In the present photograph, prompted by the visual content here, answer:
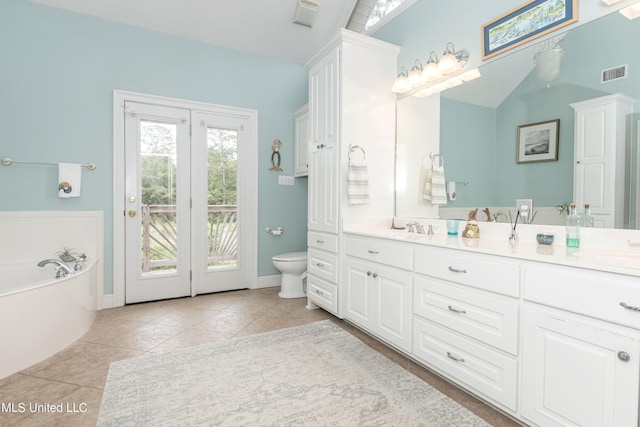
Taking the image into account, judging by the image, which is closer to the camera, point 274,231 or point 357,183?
point 357,183

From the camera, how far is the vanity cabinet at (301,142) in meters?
3.77

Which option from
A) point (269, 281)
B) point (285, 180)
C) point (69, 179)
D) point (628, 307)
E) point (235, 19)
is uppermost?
point (235, 19)

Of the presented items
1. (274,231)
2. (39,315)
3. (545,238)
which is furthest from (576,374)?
(274,231)

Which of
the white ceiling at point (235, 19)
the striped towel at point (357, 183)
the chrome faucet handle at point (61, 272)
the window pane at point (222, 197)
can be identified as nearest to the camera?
the chrome faucet handle at point (61, 272)

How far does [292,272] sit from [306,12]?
2783mm

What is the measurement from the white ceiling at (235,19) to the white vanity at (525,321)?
2.77m

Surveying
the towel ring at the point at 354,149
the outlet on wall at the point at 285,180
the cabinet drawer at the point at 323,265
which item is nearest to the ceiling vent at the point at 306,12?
the outlet on wall at the point at 285,180

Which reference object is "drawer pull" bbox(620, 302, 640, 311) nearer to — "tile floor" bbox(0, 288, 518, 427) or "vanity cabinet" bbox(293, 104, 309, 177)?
"tile floor" bbox(0, 288, 518, 427)

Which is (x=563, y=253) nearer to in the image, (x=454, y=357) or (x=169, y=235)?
(x=454, y=357)

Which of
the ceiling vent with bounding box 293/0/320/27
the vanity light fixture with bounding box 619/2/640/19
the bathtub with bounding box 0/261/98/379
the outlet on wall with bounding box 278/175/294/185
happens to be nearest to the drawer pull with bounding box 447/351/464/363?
the vanity light fixture with bounding box 619/2/640/19

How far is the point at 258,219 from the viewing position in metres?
3.84

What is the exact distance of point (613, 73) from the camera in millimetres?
1573

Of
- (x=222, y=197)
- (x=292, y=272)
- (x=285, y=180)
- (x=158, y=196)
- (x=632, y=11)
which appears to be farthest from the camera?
(x=285, y=180)

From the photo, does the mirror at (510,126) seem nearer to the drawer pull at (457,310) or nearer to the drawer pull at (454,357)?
the drawer pull at (457,310)
